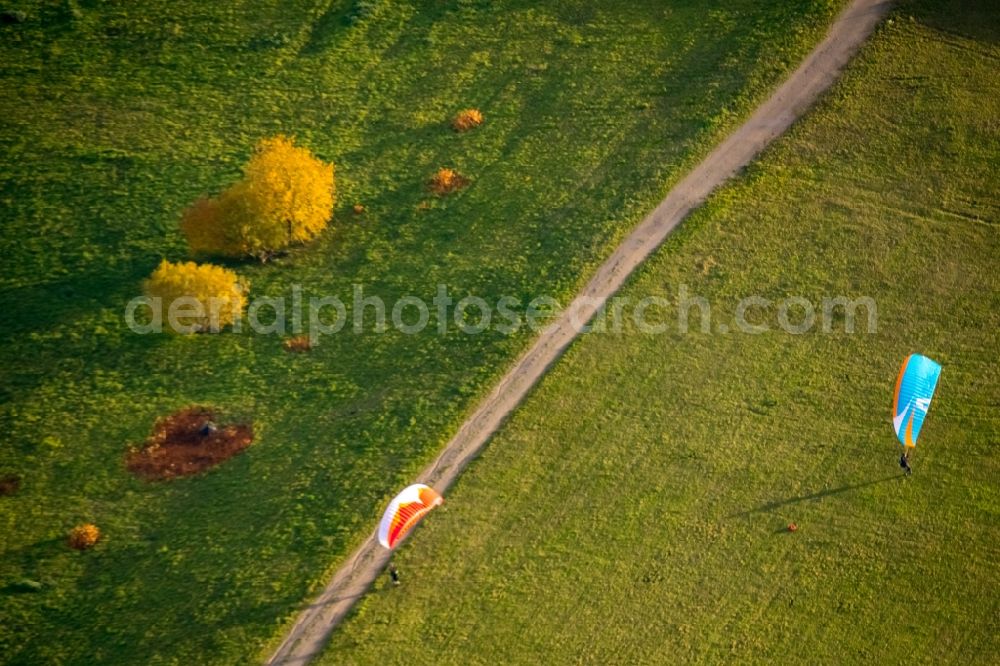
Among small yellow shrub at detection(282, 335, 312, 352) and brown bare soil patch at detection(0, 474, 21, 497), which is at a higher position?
small yellow shrub at detection(282, 335, 312, 352)

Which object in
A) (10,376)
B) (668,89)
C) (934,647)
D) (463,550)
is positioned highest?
(668,89)

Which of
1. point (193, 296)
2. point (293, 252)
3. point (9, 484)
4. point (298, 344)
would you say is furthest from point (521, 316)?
point (9, 484)

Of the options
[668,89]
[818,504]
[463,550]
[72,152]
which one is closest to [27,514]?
[463,550]

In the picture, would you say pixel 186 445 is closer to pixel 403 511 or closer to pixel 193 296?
pixel 193 296

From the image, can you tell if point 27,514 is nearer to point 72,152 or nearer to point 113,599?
point 113,599

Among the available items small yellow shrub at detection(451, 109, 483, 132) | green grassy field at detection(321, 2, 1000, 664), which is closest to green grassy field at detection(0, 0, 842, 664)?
small yellow shrub at detection(451, 109, 483, 132)

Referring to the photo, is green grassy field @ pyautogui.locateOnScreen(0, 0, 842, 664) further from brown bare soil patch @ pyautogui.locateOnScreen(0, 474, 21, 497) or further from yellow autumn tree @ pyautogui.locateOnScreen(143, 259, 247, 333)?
yellow autumn tree @ pyautogui.locateOnScreen(143, 259, 247, 333)

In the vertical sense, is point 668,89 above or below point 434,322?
above

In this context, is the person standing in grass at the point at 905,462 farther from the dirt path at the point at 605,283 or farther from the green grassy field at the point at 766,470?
the dirt path at the point at 605,283
